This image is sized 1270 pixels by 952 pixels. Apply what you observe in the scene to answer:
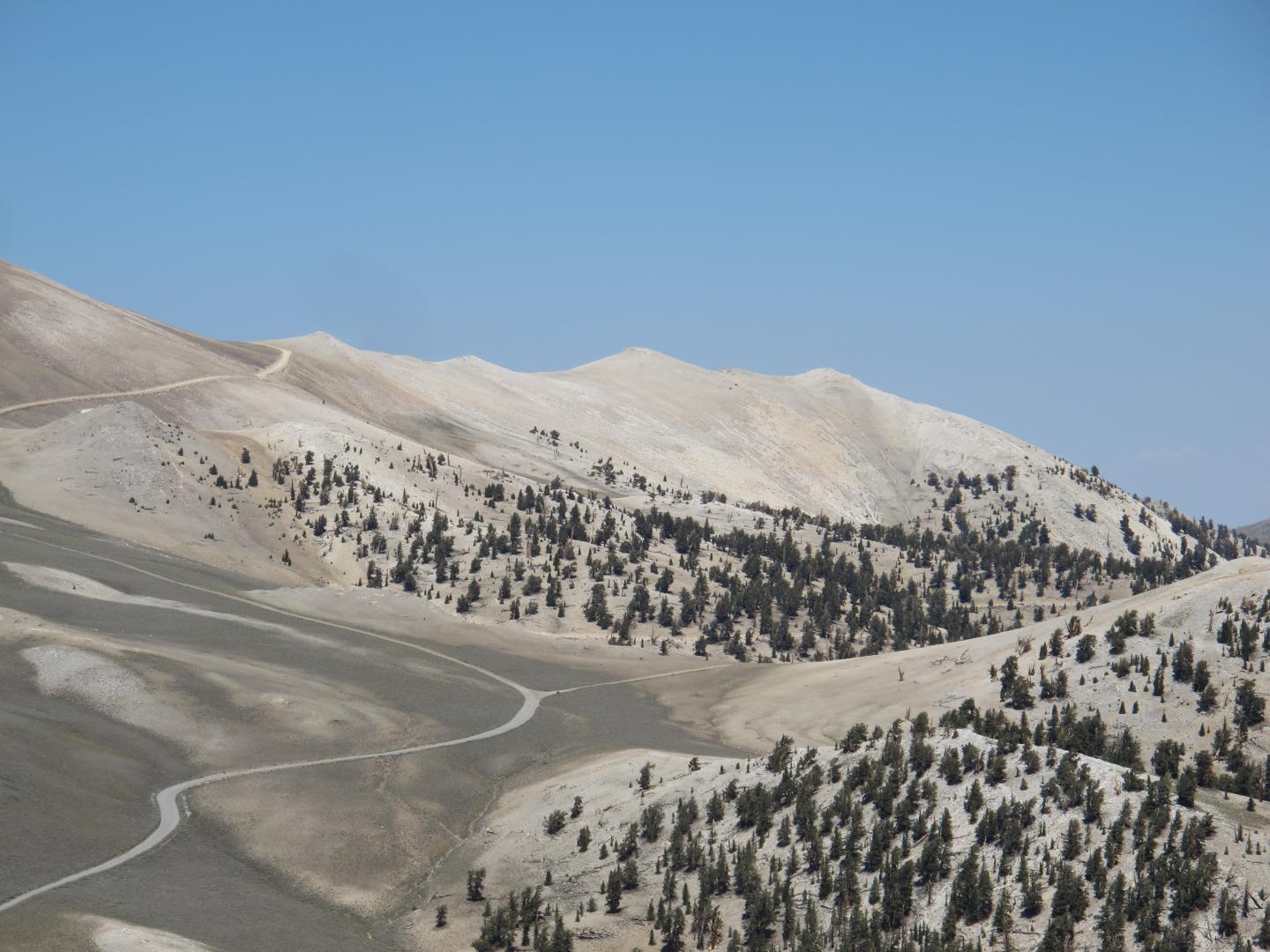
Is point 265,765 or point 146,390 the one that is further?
point 146,390

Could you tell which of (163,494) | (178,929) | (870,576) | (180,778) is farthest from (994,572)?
(178,929)

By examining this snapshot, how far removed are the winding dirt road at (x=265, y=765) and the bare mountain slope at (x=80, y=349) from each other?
45.3m

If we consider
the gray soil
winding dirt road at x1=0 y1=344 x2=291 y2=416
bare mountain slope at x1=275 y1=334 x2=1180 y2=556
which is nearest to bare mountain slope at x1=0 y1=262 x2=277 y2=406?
winding dirt road at x1=0 y1=344 x2=291 y2=416

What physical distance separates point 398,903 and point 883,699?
90.7 feet

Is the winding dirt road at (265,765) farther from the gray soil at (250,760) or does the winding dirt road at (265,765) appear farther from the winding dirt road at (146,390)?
the winding dirt road at (146,390)

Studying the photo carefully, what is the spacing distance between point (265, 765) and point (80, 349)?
9064cm

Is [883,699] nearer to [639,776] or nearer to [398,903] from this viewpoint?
[639,776]

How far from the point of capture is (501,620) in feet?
283

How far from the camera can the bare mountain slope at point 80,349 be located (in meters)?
121

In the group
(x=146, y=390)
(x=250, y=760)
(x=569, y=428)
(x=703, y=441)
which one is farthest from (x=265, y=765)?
(x=703, y=441)

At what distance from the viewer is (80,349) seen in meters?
130

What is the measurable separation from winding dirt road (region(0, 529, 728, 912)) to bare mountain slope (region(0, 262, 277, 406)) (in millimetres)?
45274

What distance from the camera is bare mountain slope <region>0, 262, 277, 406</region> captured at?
398 feet

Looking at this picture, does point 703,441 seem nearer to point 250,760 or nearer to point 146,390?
point 146,390
